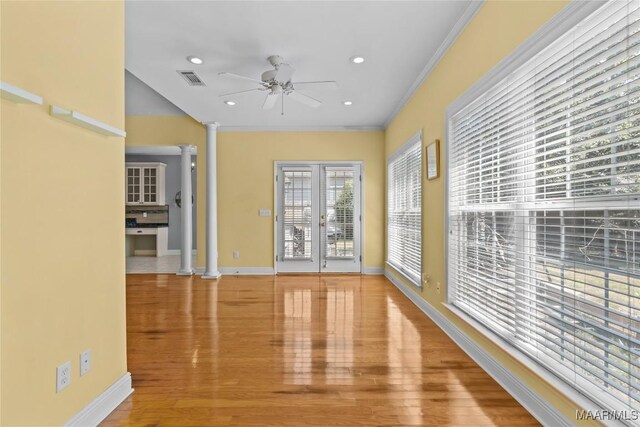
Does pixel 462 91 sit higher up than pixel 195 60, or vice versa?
pixel 195 60

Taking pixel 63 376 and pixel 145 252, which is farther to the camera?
pixel 145 252

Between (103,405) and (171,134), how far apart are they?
5264 mm

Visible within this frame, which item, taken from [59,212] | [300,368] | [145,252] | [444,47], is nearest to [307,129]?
[444,47]

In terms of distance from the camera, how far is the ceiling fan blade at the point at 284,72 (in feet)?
11.0

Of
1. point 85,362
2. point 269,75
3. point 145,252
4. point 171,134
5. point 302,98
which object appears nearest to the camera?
point 85,362

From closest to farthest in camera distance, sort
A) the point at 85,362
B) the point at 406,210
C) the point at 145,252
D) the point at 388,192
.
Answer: the point at 85,362, the point at 406,210, the point at 388,192, the point at 145,252

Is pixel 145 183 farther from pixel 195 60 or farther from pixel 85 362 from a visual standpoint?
pixel 85 362

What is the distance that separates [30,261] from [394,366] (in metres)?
2.31

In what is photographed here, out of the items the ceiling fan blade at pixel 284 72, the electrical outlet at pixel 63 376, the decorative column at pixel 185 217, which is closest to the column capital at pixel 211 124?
the decorative column at pixel 185 217

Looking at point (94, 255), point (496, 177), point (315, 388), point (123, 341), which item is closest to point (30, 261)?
point (94, 255)

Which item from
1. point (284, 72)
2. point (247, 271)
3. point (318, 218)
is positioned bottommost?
point (247, 271)

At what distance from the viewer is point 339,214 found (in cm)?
639

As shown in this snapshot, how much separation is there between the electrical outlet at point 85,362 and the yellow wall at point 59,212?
0.03m

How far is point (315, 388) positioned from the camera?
225 centimetres
